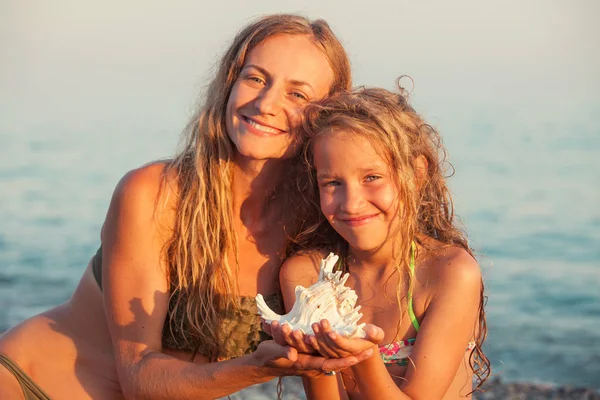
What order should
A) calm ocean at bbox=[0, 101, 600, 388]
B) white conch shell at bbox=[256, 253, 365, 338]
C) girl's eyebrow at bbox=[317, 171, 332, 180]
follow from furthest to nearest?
calm ocean at bbox=[0, 101, 600, 388] → girl's eyebrow at bbox=[317, 171, 332, 180] → white conch shell at bbox=[256, 253, 365, 338]

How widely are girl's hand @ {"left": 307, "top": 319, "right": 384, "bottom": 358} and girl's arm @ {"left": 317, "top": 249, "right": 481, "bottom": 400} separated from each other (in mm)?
403

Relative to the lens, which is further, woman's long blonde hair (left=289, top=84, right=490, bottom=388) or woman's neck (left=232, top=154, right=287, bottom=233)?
woman's neck (left=232, top=154, right=287, bottom=233)

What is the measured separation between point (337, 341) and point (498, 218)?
9867mm

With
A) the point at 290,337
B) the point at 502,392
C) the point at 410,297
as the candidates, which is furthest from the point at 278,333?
the point at 502,392

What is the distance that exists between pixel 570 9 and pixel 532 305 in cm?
1663

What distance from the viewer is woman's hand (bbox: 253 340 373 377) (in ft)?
10.7

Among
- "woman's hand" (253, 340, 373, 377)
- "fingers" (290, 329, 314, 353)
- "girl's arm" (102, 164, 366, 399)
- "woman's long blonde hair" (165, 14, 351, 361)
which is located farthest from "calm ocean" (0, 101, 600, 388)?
"fingers" (290, 329, 314, 353)

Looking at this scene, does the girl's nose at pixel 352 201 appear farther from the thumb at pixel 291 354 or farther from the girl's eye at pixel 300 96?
the thumb at pixel 291 354

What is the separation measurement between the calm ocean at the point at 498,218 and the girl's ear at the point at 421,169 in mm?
3926

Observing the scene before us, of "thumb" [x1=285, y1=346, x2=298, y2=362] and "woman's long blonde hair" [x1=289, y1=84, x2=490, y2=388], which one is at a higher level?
"woman's long blonde hair" [x1=289, y1=84, x2=490, y2=388]

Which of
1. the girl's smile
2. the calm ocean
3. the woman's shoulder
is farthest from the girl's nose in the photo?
the calm ocean

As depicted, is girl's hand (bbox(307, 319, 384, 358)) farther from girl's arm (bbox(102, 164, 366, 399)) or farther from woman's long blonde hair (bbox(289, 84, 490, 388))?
girl's arm (bbox(102, 164, 366, 399))

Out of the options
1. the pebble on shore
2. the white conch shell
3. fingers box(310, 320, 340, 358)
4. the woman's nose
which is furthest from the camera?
the pebble on shore

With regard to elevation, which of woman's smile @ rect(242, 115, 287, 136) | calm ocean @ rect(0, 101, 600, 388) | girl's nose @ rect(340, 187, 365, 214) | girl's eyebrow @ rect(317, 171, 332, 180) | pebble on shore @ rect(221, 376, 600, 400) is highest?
woman's smile @ rect(242, 115, 287, 136)
